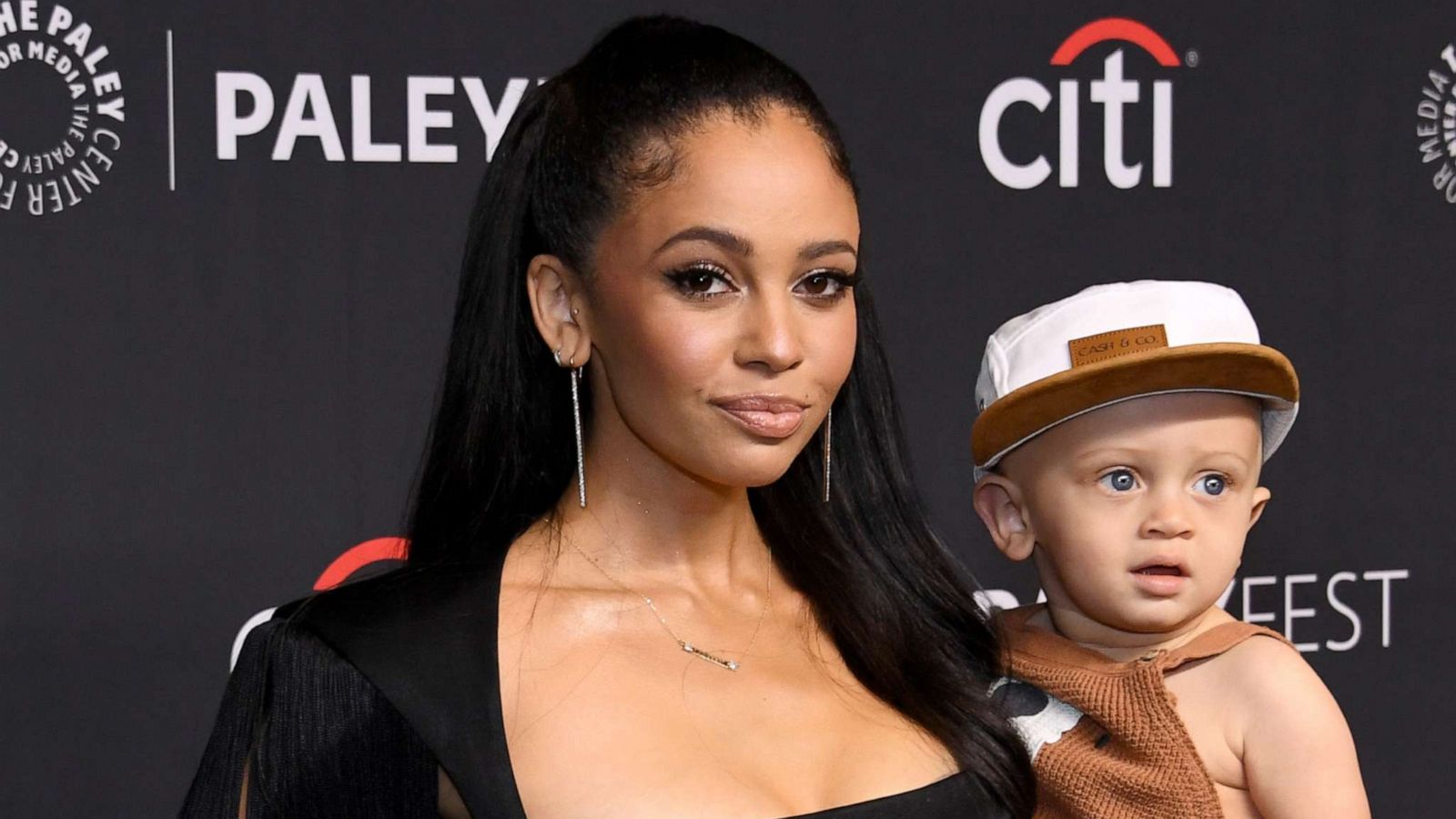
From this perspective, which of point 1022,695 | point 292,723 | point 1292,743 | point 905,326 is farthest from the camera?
point 905,326

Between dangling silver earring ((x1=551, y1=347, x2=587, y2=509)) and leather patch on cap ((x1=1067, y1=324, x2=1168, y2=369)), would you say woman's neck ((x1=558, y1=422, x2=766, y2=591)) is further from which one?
leather patch on cap ((x1=1067, y1=324, x2=1168, y2=369))

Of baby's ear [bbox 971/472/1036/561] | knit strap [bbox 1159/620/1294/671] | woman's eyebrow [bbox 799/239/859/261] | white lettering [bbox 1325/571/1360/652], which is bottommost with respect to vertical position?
white lettering [bbox 1325/571/1360/652]

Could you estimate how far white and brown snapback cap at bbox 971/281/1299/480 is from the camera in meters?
1.72

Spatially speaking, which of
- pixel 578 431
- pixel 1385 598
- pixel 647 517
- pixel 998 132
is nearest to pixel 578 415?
pixel 578 431

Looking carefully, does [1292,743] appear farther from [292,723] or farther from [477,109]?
[477,109]

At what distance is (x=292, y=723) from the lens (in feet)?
5.08

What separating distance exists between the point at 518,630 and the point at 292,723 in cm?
21

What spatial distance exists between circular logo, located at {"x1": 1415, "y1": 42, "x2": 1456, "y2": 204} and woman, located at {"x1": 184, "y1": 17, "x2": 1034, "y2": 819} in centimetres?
172

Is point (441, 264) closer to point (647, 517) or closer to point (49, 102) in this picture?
point (49, 102)

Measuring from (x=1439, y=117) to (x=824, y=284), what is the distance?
1.93 meters

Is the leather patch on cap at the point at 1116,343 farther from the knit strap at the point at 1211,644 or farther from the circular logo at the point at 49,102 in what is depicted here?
the circular logo at the point at 49,102

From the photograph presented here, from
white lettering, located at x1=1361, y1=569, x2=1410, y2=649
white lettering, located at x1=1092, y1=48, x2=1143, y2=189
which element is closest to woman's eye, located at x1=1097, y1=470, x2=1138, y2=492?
white lettering, located at x1=1092, y1=48, x2=1143, y2=189

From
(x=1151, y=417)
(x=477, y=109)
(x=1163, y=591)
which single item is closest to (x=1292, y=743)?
(x=1163, y=591)

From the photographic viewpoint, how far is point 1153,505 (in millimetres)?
1720
